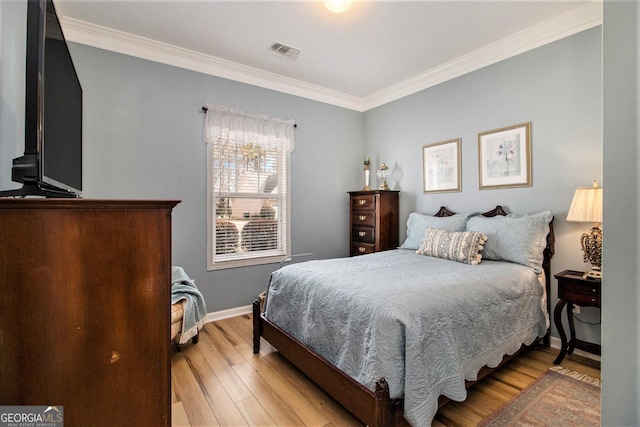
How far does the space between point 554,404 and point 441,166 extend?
94.3 inches

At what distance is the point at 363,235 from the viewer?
12.9ft

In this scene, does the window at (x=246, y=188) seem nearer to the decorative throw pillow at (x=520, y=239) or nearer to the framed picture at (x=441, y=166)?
the framed picture at (x=441, y=166)

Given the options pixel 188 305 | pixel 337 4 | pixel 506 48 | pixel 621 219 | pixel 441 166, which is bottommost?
pixel 188 305

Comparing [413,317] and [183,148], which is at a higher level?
[183,148]

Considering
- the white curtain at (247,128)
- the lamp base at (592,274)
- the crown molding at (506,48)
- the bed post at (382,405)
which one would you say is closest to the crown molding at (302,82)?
the crown molding at (506,48)

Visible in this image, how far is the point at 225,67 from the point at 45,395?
3.31 m

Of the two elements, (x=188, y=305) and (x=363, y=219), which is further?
(x=363, y=219)

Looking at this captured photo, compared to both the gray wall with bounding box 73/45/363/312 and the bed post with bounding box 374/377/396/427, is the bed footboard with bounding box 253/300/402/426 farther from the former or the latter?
the gray wall with bounding box 73/45/363/312

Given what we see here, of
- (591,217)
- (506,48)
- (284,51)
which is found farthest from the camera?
(284,51)

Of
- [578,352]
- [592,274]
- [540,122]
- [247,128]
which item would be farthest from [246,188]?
[578,352]

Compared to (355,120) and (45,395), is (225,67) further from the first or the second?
(45,395)

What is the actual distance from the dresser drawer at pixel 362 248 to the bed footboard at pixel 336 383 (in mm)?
1776

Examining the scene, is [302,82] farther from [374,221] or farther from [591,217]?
[591,217]

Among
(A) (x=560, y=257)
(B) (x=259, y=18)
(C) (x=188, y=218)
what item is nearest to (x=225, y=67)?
(B) (x=259, y=18)
